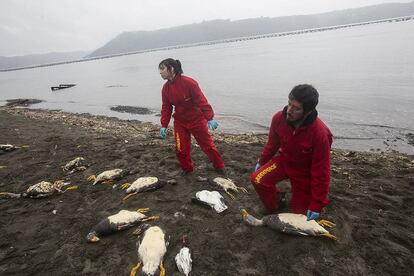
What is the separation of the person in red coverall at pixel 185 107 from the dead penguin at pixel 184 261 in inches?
99.8

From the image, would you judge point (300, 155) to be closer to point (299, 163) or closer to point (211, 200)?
point (299, 163)

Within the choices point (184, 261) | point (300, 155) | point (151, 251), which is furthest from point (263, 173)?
point (151, 251)

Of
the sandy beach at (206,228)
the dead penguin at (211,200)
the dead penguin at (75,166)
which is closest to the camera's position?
the sandy beach at (206,228)

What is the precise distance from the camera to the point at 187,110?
6.06m

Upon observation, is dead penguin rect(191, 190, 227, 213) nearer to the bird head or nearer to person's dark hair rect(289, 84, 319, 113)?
the bird head

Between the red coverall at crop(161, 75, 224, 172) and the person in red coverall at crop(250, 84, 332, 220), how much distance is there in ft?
5.81

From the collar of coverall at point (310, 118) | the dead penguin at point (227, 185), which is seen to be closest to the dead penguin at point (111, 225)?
the dead penguin at point (227, 185)

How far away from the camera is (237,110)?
21.1 meters

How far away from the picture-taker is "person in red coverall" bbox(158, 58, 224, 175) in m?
5.88

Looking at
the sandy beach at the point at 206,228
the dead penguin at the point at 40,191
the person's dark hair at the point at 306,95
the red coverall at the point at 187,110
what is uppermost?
the person's dark hair at the point at 306,95

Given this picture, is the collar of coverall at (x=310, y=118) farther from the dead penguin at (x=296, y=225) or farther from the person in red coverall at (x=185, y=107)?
the person in red coverall at (x=185, y=107)

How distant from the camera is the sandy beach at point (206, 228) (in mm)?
3998

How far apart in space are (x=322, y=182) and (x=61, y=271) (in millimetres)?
3755

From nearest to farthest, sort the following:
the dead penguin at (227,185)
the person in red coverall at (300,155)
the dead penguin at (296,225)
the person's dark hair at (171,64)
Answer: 1. the person in red coverall at (300,155)
2. the dead penguin at (296,225)
3. the person's dark hair at (171,64)
4. the dead penguin at (227,185)
